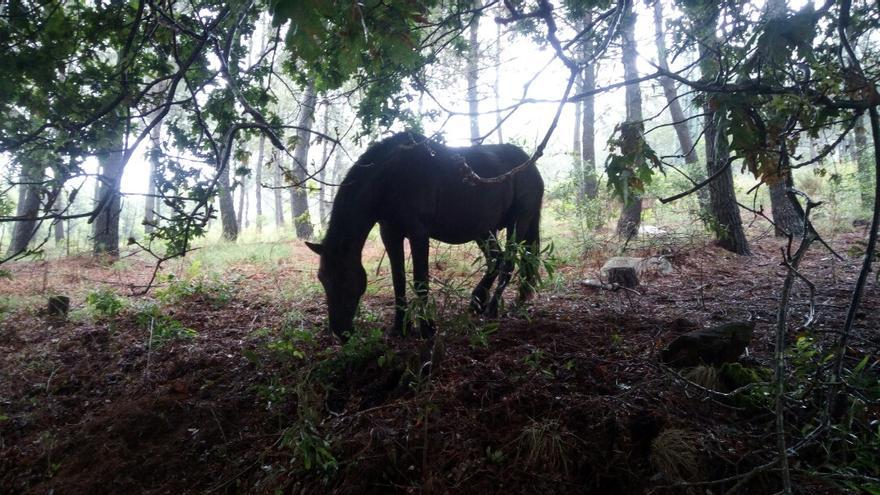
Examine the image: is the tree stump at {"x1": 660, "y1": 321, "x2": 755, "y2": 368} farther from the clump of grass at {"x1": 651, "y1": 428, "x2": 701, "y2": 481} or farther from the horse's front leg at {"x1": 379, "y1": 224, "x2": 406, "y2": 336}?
the horse's front leg at {"x1": 379, "y1": 224, "x2": 406, "y2": 336}

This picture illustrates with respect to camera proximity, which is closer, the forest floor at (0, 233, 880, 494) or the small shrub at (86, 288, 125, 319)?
the forest floor at (0, 233, 880, 494)

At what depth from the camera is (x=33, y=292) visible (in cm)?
633

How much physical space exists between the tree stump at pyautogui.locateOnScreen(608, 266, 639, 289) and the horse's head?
3371mm

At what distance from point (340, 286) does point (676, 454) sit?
263 centimetres

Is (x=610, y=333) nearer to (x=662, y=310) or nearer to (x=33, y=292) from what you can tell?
(x=662, y=310)

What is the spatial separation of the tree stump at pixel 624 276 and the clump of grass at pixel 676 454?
3694 millimetres

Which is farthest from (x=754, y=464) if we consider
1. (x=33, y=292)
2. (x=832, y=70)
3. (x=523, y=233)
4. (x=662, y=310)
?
(x=33, y=292)

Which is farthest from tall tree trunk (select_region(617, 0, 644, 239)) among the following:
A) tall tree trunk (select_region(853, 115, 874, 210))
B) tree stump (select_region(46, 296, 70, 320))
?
tree stump (select_region(46, 296, 70, 320))

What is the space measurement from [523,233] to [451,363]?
9.41 feet

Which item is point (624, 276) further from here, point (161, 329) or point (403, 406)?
point (161, 329)

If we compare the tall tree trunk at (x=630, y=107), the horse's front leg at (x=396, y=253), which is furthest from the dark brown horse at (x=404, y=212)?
the tall tree trunk at (x=630, y=107)

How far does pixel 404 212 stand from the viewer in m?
4.12

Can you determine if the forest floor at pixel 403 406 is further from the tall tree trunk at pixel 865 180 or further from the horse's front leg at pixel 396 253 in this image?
the tall tree trunk at pixel 865 180

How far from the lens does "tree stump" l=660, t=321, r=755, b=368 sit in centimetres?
263
